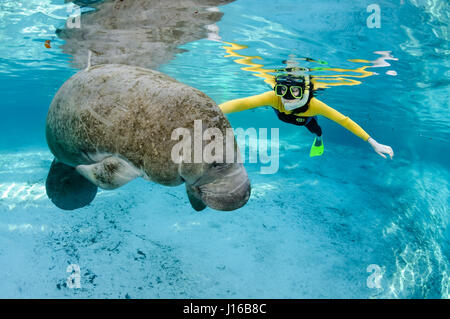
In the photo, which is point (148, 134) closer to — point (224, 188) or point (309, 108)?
point (224, 188)

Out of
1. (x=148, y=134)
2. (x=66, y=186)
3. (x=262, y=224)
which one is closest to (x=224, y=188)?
(x=148, y=134)

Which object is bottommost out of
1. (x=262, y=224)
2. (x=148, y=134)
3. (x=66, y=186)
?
(x=262, y=224)

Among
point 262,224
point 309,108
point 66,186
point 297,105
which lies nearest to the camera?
point 66,186

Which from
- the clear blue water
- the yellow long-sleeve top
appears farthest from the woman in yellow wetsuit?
the clear blue water

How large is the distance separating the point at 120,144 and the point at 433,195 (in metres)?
14.6

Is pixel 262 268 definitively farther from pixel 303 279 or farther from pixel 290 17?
pixel 290 17

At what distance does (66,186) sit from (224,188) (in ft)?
5.48

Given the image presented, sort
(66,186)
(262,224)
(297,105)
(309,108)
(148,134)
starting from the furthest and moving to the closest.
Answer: (262,224)
(309,108)
(297,105)
(66,186)
(148,134)

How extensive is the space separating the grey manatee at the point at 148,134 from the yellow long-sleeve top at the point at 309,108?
326cm

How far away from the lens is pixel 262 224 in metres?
7.44

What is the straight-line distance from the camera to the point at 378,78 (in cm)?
1332

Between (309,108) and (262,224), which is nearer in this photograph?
(309,108)

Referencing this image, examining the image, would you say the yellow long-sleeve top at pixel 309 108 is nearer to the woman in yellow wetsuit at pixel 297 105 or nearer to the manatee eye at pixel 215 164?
the woman in yellow wetsuit at pixel 297 105
